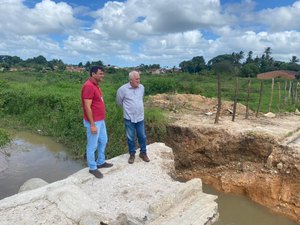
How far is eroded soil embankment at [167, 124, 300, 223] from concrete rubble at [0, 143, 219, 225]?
2.91 metres

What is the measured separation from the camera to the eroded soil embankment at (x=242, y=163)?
7781 mm

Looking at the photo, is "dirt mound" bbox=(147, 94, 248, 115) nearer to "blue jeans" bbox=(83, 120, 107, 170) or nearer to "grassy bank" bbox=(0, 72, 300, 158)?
"grassy bank" bbox=(0, 72, 300, 158)

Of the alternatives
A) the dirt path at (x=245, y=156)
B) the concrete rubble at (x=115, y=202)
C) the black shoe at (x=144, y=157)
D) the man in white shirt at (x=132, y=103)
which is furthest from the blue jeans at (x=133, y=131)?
the dirt path at (x=245, y=156)

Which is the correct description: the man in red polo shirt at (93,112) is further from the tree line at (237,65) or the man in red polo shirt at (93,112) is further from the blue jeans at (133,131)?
the tree line at (237,65)

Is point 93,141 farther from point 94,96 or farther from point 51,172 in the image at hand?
point 51,172

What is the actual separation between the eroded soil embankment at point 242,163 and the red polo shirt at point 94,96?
14.7 feet

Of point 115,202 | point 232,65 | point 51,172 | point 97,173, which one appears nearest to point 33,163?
point 51,172

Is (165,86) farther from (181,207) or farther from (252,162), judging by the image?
(181,207)

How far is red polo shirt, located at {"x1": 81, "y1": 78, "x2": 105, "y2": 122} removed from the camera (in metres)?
5.18

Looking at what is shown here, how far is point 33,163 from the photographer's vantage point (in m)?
9.98

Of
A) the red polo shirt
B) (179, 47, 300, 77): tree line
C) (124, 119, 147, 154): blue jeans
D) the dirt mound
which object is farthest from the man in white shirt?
(179, 47, 300, 77): tree line

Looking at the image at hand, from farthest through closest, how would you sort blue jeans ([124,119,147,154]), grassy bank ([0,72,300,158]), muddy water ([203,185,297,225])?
grassy bank ([0,72,300,158]), muddy water ([203,185,297,225]), blue jeans ([124,119,147,154])

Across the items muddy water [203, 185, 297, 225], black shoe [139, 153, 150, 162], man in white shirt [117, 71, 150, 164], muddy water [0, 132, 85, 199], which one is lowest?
muddy water [203, 185, 297, 225]

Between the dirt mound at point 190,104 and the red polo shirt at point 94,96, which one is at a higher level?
the red polo shirt at point 94,96
